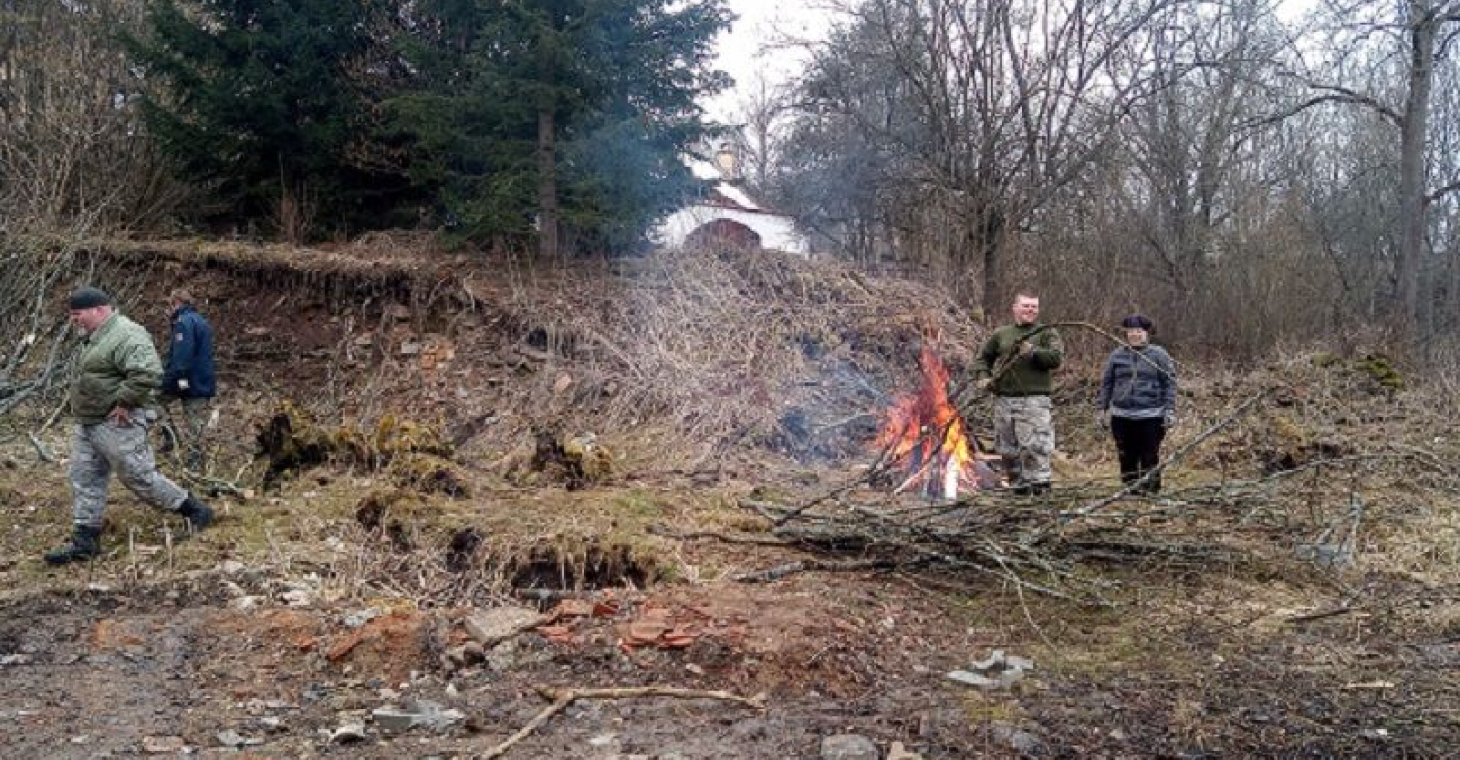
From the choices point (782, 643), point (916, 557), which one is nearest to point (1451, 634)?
point (916, 557)

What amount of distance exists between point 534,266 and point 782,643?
9.51m

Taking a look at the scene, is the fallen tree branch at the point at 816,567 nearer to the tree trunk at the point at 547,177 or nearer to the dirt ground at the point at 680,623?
the dirt ground at the point at 680,623

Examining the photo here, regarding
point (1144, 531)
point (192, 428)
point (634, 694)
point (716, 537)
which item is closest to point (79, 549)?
point (192, 428)

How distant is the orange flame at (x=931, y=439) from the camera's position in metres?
8.55

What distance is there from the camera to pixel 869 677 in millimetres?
4824

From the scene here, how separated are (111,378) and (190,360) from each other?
114 inches

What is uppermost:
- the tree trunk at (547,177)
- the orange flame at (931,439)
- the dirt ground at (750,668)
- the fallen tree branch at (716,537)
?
the tree trunk at (547,177)

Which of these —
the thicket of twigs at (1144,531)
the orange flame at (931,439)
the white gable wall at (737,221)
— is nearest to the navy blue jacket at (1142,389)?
the thicket of twigs at (1144,531)

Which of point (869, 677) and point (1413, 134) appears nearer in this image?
point (869, 677)

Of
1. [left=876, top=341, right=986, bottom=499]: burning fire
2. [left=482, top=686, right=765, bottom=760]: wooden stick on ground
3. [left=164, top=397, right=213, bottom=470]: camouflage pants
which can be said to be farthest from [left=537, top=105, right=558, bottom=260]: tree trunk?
[left=482, top=686, right=765, bottom=760]: wooden stick on ground

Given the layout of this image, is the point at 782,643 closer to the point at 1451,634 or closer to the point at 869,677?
the point at 869,677

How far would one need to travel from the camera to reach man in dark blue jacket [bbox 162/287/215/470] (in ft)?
30.2

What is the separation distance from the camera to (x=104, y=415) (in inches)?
257

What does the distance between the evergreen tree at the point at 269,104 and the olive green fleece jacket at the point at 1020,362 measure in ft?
33.4
